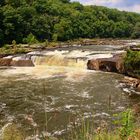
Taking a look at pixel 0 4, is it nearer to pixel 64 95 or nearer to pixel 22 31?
pixel 22 31

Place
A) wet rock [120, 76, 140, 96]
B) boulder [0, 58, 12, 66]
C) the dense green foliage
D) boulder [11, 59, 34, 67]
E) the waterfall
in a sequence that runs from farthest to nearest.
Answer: boulder [0, 58, 12, 66] → boulder [11, 59, 34, 67] → the waterfall → the dense green foliage → wet rock [120, 76, 140, 96]

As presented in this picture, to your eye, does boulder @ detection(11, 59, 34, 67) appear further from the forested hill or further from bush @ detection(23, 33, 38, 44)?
bush @ detection(23, 33, 38, 44)

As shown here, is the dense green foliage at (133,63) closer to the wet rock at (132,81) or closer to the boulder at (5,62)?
the wet rock at (132,81)

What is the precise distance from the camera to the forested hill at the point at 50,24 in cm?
5419

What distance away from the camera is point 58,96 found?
63.1ft

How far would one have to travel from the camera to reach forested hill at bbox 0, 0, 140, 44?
5419 centimetres

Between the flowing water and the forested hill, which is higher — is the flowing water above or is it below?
below

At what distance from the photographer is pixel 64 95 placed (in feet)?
63.8

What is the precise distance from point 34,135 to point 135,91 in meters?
10.3

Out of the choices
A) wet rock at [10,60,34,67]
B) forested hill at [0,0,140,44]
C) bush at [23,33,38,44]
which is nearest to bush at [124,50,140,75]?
wet rock at [10,60,34,67]

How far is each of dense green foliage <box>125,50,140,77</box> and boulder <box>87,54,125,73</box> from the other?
1.08 m

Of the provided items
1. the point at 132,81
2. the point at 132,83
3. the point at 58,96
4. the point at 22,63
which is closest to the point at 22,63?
the point at 22,63

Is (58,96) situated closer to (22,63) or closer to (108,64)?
(108,64)

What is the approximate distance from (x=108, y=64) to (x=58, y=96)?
10.2 m
